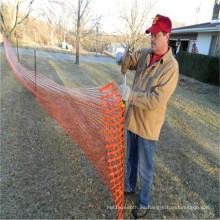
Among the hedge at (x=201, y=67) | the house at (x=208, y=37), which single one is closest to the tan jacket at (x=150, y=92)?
the hedge at (x=201, y=67)

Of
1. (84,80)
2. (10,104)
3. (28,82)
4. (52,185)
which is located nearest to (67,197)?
(52,185)

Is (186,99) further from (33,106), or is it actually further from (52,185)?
(52,185)

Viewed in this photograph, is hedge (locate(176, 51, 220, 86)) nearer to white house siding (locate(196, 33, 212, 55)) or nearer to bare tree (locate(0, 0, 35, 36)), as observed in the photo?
white house siding (locate(196, 33, 212, 55))

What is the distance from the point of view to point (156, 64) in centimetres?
190

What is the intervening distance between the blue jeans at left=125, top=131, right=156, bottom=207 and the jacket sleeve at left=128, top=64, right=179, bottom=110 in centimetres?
40

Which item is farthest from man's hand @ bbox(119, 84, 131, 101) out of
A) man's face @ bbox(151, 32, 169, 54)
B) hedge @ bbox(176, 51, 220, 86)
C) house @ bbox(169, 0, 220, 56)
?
house @ bbox(169, 0, 220, 56)

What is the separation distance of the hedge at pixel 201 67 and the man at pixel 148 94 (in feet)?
30.2

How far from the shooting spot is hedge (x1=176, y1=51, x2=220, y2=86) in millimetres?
10172

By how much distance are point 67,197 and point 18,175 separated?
0.79 metres

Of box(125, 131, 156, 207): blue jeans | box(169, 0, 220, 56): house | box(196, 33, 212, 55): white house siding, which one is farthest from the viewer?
box(196, 33, 212, 55): white house siding

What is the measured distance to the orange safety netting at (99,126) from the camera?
7.11 feet

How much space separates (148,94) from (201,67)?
10.4 meters

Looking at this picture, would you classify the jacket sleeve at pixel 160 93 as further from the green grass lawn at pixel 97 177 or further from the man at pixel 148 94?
the green grass lawn at pixel 97 177

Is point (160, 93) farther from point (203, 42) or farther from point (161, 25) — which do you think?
point (203, 42)
